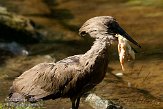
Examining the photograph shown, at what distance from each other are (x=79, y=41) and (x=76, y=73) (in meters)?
6.83

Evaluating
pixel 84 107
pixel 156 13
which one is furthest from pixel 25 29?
pixel 84 107

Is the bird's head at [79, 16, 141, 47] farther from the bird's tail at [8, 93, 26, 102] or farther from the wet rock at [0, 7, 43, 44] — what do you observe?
the wet rock at [0, 7, 43, 44]

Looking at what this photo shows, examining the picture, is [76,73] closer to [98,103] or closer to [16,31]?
[98,103]

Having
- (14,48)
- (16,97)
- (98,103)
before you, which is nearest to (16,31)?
(14,48)

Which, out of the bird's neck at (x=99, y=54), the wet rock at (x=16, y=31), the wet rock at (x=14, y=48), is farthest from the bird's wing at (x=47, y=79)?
the wet rock at (x=16, y=31)

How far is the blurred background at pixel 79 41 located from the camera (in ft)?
32.6

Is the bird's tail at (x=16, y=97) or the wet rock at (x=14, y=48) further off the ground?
the wet rock at (x=14, y=48)

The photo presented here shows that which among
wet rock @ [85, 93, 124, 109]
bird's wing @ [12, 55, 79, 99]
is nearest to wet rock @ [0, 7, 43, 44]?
wet rock @ [85, 93, 124, 109]

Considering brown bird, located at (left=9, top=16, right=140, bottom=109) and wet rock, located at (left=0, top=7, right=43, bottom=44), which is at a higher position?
wet rock, located at (left=0, top=7, right=43, bottom=44)

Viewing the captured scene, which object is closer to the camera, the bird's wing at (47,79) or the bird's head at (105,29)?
the bird's head at (105,29)

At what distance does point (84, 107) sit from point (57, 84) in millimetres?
1627

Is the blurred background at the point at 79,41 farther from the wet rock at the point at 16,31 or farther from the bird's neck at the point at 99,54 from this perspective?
the bird's neck at the point at 99,54

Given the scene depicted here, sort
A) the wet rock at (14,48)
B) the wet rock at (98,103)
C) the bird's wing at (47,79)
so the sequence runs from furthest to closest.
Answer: the wet rock at (14,48)
the wet rock at (98,103)
the bird's wing at (47,79)

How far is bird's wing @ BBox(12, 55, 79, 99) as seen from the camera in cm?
746
